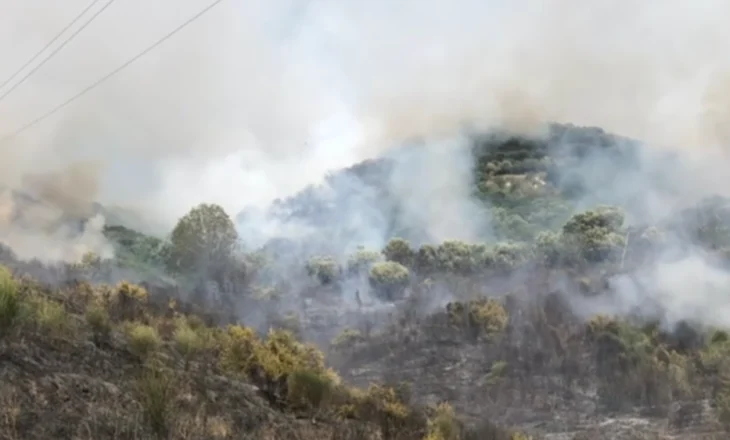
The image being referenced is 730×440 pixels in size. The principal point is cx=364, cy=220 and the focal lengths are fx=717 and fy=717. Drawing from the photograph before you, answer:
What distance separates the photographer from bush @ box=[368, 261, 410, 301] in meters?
111

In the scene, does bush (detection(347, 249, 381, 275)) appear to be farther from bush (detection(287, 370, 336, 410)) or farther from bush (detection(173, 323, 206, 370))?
bush (detection(287, 370, 336, 410))

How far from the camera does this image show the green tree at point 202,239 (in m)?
80.4

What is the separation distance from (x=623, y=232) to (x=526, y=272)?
20.6 meters

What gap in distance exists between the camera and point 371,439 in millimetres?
14141

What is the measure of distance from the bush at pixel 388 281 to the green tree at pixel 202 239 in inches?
1362

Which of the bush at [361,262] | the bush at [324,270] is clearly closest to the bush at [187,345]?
the bush at [361,262]

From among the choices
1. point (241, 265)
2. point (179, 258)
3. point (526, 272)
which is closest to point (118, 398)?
point (179, 258)

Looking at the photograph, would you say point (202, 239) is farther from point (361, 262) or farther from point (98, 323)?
point (98, 323)

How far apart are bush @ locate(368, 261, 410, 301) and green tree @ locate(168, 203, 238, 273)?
114 ft

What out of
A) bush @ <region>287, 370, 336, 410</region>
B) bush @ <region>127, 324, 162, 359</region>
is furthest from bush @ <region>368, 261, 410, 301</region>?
bush @ <region>127, 324, 162, 359</region>

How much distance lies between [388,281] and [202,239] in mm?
38609

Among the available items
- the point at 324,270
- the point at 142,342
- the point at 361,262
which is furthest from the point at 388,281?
the point at 142,342

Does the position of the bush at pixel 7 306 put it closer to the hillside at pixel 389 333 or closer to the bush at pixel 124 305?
the hillside at pixel 389 333

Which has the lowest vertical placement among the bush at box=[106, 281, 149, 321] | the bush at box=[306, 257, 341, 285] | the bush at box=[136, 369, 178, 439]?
the bush at box=[136, 369, 178, 439]
